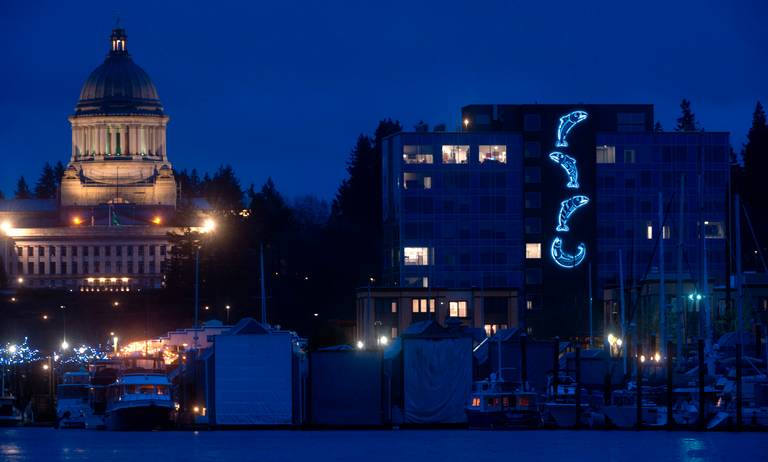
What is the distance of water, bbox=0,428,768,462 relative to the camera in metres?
78.4

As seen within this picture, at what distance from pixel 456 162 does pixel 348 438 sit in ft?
269

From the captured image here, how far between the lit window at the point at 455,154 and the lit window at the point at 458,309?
11.3 meters

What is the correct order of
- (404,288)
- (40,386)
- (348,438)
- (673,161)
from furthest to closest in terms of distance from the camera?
1. (673,161)
2. (404,288)
3. (40,386)
4. (348,438)

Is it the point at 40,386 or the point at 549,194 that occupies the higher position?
the point at 549,194

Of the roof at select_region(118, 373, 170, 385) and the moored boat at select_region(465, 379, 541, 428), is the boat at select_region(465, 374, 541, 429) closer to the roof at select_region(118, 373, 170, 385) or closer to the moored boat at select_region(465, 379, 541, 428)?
the moored boat at select_region(465, 379, 541, 428)

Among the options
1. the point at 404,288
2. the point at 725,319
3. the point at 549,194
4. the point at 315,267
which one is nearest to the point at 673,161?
the point at 549,194

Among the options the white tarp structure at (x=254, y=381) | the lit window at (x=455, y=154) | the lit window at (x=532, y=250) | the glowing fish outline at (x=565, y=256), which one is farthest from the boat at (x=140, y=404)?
the glowing fish outline at (x=565, y=256)

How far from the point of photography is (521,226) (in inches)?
6727

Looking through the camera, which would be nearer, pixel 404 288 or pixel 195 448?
pixel 195 448

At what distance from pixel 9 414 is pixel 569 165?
74190mm

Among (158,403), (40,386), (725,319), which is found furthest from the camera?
(40,386)

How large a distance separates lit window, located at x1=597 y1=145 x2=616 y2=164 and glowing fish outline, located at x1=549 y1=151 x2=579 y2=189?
2.08 meters

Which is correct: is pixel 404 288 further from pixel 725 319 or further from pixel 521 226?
pixel 725 319

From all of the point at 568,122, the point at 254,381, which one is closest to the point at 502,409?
the point at 254,381
